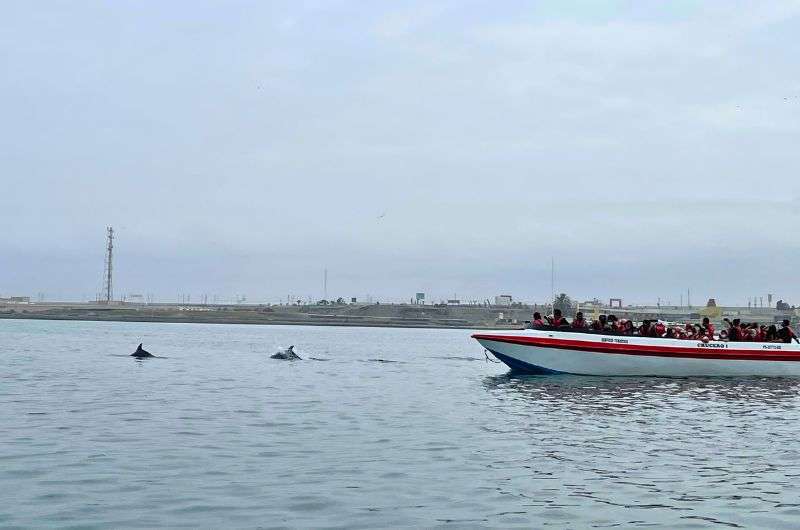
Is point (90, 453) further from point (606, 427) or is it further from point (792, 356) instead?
point (792, 356)

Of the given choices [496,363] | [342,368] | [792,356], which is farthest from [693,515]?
[496,363]

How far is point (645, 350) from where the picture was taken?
46750mm

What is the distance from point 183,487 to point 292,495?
2159mm

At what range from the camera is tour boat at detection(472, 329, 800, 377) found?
4628 centimetres

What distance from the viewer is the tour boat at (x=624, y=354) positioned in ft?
152

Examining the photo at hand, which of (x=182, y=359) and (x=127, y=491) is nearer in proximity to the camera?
(x=127, y=491)

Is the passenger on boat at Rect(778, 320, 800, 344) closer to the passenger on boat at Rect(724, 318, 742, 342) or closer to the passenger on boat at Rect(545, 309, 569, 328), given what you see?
the passenger on boat at Rect(724, 318, 742, 342)

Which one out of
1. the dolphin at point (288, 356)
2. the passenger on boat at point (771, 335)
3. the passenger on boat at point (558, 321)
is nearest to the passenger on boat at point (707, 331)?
the passenger on boat at point (771, 335)

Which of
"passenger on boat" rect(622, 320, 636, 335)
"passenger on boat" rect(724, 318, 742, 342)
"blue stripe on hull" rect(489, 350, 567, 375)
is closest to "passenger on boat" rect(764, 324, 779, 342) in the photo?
"passenger on boat" rect(724, 318, 742, 342)

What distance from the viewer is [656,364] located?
1860 inches

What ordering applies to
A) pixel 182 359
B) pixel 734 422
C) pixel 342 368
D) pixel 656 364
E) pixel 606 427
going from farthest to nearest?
1. pixel 182 359
2. pixel 342 368
3. pixel 656 364
4. pixel 734 422
5. pixel 606 427

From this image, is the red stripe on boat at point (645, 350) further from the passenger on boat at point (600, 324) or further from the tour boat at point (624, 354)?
Result: the passenger on boat at point (600, 324)

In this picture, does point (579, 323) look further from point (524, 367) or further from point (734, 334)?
point (734, 334)

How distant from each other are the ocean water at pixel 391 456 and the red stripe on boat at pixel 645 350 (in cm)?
463
